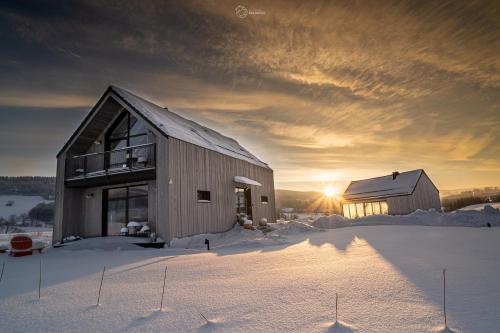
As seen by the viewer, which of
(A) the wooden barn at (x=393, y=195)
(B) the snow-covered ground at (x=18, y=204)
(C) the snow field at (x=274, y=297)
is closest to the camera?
(C) the snow field at (x=274, y=297)

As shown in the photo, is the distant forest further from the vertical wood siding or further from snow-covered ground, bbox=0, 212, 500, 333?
snow-covered ground, bbox=0, 212, 500, 333

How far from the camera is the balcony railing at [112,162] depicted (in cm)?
1120

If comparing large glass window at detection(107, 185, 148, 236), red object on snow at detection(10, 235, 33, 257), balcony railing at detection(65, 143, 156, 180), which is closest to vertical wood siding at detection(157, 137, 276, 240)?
balcony railing at detection(65, 143, 156, 180)

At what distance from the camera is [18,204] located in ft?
151

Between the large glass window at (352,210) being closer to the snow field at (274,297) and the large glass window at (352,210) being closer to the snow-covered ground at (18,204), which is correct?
the snow field at (274,297)

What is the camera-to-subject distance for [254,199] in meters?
16.9

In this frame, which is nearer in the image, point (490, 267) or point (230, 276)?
point (490, 267)

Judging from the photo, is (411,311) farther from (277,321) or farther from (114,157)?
(114,157)

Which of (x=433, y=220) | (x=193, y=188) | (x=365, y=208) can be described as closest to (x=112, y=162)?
(x=193, y=188)

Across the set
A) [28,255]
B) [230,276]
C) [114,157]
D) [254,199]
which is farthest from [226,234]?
→ [230,276]

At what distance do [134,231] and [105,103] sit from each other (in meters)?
6.16

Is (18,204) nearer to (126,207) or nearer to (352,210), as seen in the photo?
(126,207)

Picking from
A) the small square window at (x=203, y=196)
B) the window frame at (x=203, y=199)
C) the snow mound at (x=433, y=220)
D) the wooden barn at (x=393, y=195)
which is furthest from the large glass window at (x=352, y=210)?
the small square window at (x=203, y=196)

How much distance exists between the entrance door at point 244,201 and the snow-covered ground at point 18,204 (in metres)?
40.5
